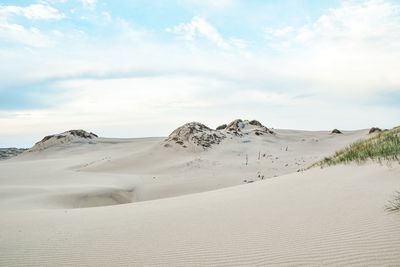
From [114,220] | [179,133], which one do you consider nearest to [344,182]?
[114,220]

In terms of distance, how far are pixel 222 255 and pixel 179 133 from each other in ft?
57.3

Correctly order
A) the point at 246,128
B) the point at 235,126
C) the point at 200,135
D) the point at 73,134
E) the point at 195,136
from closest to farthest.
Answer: the point at 195,136, the point at 200,135, the point at 235,126, the point at 246,128, the point at 73,134

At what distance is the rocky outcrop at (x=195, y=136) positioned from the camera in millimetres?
19594

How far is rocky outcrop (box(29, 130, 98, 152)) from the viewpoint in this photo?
89.7 ft

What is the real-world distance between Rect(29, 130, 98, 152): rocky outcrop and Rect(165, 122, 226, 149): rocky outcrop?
31.8 ft

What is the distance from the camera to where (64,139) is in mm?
27641

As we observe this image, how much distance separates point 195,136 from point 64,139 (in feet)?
38.0

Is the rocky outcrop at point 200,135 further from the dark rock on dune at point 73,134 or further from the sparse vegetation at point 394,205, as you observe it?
the sparse vegetation at point 394,205

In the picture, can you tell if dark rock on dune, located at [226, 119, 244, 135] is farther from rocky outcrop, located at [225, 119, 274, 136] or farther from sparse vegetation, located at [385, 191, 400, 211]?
sparse vegetation, located at [385, 191, 400, 211]

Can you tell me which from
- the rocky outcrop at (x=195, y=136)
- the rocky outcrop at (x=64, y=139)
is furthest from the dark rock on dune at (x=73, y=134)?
the rocky outcrop at (x=195, y=136)

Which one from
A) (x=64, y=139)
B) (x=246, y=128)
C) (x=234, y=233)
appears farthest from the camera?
(x=64, y=139)

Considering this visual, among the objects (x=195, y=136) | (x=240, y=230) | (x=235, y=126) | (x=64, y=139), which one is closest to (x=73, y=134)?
(x=64, y=139)

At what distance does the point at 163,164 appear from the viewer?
1758cm

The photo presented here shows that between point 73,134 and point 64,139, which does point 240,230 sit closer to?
point 64,139
